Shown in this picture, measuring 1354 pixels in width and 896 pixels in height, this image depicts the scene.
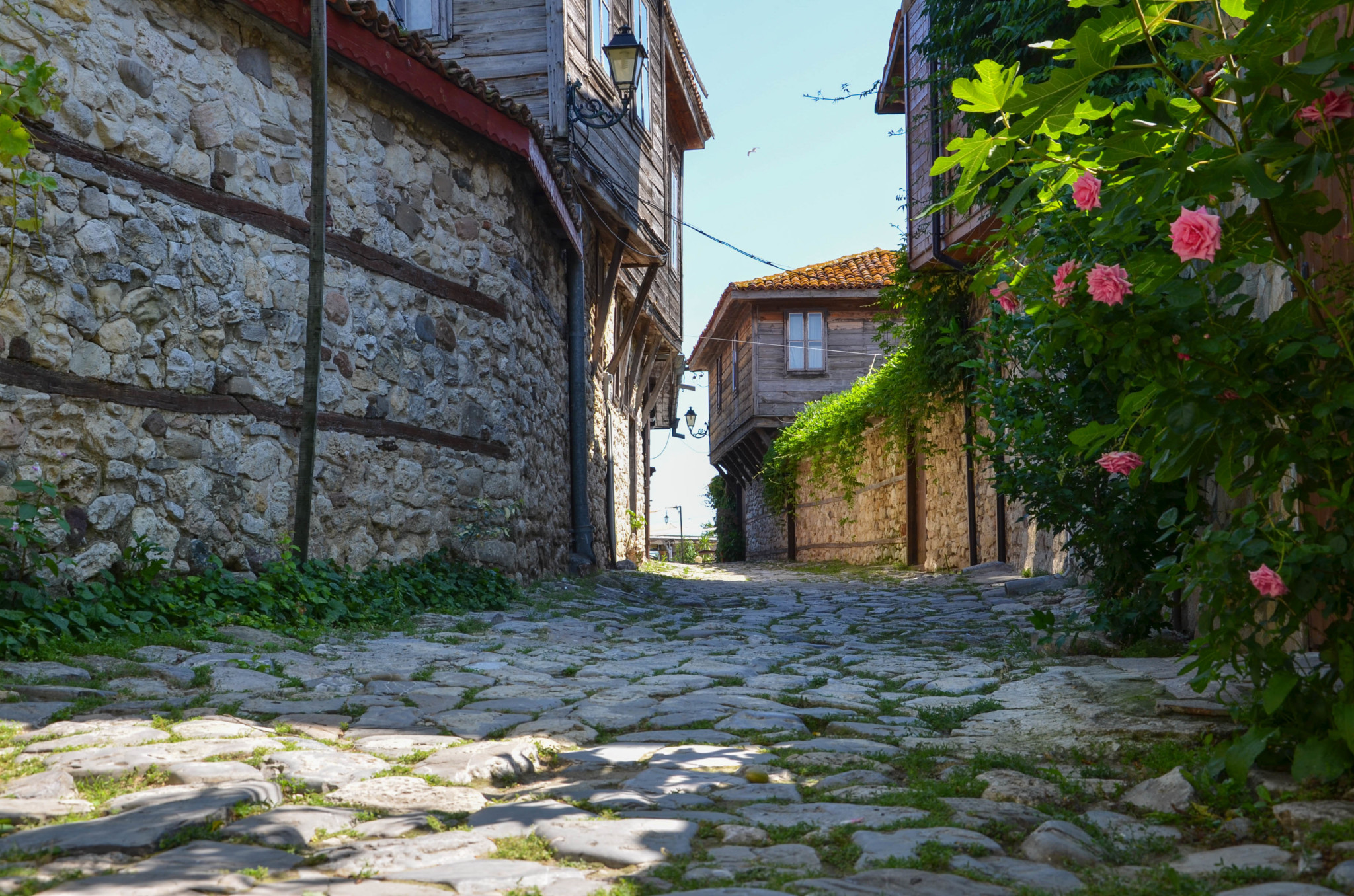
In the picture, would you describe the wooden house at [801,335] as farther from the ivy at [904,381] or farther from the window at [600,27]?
the window at [600,27]

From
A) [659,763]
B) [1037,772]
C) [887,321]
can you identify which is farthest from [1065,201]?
[887,321]

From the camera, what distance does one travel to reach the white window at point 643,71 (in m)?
12.9

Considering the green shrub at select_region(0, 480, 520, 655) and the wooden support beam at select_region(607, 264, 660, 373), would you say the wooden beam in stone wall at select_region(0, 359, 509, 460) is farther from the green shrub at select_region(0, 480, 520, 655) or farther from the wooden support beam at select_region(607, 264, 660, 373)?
the wooden support beam at select_region(607, 264, 660, 373)

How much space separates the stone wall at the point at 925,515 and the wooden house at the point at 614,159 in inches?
131

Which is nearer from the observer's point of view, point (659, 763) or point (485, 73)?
point (659, 763)

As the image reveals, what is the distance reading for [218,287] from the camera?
5.55 m

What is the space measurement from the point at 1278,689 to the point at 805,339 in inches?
713

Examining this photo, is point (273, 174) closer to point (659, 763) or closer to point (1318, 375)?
point (659, 763)

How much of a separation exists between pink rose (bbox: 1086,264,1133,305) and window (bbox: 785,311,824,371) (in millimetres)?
17742

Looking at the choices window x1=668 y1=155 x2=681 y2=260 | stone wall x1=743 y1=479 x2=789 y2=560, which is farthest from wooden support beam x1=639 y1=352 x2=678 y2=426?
stone wall x1=743 y1=479 x2=789 y2=560

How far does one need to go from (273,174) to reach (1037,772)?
5.18 m

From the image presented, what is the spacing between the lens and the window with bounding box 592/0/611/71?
10977mm

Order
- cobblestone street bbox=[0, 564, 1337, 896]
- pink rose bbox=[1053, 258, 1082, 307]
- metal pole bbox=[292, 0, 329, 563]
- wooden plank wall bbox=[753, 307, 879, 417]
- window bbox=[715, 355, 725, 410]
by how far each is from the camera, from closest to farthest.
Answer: cobblestone street bbox=[0, 564, 1337, 896]
pink rose bbox=[1053, 258, 1082, 307]
metal pole bbox=[292, 0, 329, 563]
wooden plank wall bbox=[753, 307, 879, 417]
window bbox=[715, 355, 725, 410]

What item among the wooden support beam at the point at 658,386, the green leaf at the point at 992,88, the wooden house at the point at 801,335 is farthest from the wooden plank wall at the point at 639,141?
the green leaf at the point at 992,88
